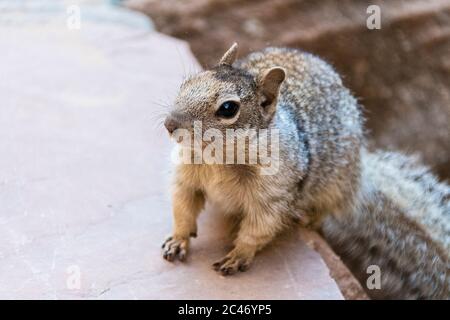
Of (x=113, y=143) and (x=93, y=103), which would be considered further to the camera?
(x=93, y=103)

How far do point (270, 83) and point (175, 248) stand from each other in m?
0.98

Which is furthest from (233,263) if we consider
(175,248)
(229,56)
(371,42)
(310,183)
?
(371,42)

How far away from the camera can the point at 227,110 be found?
3.28m

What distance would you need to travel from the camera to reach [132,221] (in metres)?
3.91

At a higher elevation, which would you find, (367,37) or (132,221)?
(367,37)

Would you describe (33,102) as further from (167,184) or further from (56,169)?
(167,184)

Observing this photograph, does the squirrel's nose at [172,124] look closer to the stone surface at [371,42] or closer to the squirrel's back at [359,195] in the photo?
the squirrel's back at [359,195]

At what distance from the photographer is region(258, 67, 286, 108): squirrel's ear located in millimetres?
3420

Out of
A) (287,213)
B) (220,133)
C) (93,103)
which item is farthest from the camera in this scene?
(93,103)

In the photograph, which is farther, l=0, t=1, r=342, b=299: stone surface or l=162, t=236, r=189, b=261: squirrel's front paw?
l=162, t=236, r=189, b=261: squirrel's front paw

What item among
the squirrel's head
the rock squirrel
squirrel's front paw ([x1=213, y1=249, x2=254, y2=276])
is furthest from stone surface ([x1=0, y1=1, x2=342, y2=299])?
the squirrel's head

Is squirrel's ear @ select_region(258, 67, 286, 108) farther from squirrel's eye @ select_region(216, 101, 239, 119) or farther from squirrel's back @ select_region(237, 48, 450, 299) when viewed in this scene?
squirrel's back @ select_region(237, 48, 450, 299)

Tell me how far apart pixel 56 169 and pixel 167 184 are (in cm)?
71

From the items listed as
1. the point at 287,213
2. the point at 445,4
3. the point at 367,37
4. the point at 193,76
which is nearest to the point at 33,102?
the point at 193,76
